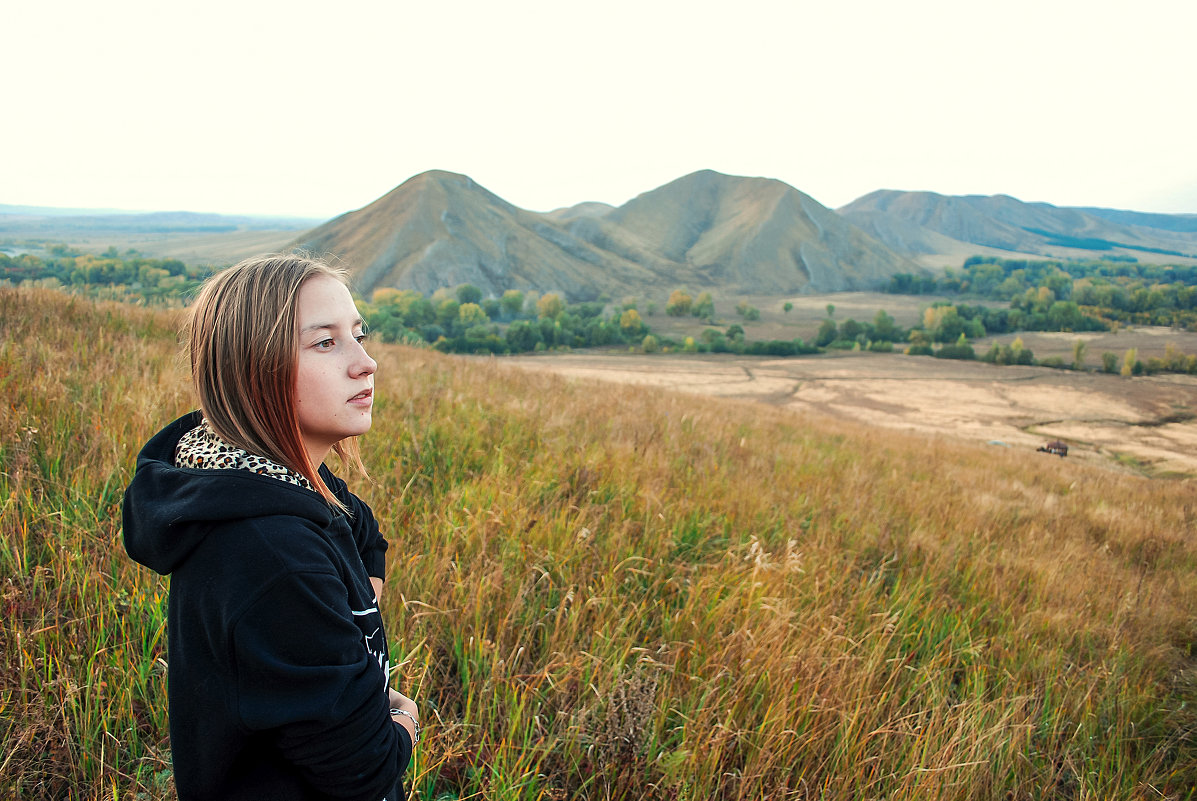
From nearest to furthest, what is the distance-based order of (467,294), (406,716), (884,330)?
1. (406,716)
2. (884,330)
3. (467,294)

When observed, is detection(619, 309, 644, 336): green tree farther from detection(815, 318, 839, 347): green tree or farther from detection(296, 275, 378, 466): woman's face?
detection(296, 275, 378, 466): woman's face

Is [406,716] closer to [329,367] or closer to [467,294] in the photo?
[329,367]

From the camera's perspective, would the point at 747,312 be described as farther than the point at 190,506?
Yes

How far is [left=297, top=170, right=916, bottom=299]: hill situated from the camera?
123 meters

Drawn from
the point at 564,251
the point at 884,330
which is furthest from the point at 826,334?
the point at 564,251

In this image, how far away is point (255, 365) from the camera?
3.78 ft

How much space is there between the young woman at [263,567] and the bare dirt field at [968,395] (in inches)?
558

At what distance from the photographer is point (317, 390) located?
1.23 m

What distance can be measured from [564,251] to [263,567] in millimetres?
155668

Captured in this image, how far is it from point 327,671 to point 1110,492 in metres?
13.2

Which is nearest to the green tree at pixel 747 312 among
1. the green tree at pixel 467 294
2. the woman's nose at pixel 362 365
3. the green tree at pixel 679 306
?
the green tree at pixel 679 306

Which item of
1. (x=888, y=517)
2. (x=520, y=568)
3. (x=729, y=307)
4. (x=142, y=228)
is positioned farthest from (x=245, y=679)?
(x=142, y=228)

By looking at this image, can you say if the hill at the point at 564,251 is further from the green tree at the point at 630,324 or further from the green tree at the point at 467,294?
the green tree at the point at 630,324

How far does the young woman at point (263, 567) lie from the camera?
0.95 m
